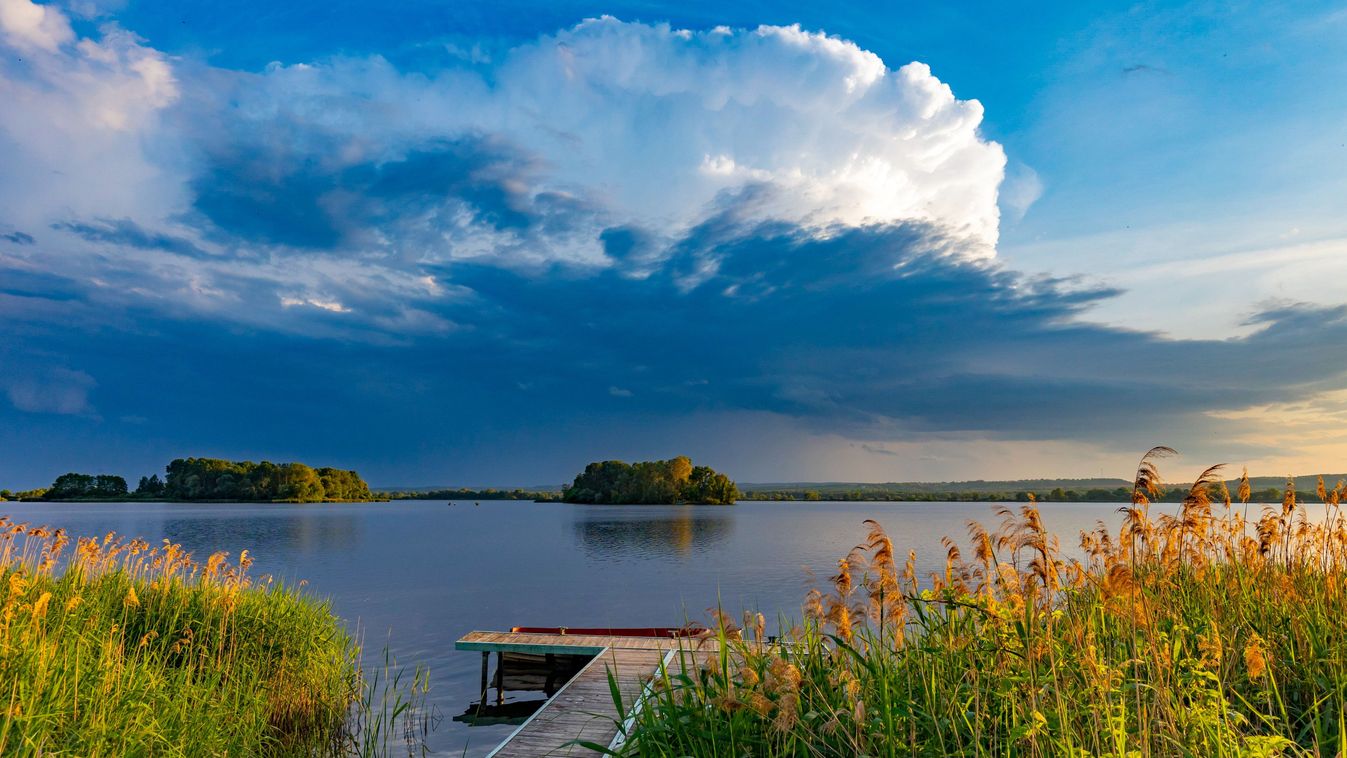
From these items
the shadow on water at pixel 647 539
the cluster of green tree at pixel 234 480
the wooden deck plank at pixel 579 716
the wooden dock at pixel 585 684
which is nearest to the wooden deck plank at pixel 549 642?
→ the wooden dock at pixel 585 684

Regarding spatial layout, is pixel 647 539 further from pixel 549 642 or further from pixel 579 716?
pixel 579 716

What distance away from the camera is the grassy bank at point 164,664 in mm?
7855

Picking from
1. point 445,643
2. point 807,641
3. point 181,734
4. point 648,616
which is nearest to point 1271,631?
point 807,641

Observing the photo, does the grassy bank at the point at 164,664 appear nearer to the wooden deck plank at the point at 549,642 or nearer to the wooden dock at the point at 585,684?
the wooden dock at the point at 585,684

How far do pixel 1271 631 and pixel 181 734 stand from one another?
39.9ft

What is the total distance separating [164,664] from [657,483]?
174450mm

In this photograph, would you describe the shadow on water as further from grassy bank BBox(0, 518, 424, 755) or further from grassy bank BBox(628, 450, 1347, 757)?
grassy bank BBox(628, 450, 1347, 757)

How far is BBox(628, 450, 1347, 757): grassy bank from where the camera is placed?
529cm

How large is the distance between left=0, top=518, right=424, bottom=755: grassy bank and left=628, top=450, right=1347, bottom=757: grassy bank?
5.87 m

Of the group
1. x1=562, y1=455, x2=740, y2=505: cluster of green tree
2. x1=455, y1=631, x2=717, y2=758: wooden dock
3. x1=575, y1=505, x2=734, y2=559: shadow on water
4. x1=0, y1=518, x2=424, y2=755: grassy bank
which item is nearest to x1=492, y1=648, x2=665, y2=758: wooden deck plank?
x1=455, y1=631, x2=717, y2=758: wooden dock

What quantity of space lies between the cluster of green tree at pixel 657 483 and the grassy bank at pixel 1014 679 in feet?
569

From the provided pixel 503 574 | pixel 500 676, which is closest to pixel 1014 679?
pixel 500 676

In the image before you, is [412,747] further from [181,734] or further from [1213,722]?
[1213,722]

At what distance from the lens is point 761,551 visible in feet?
216
